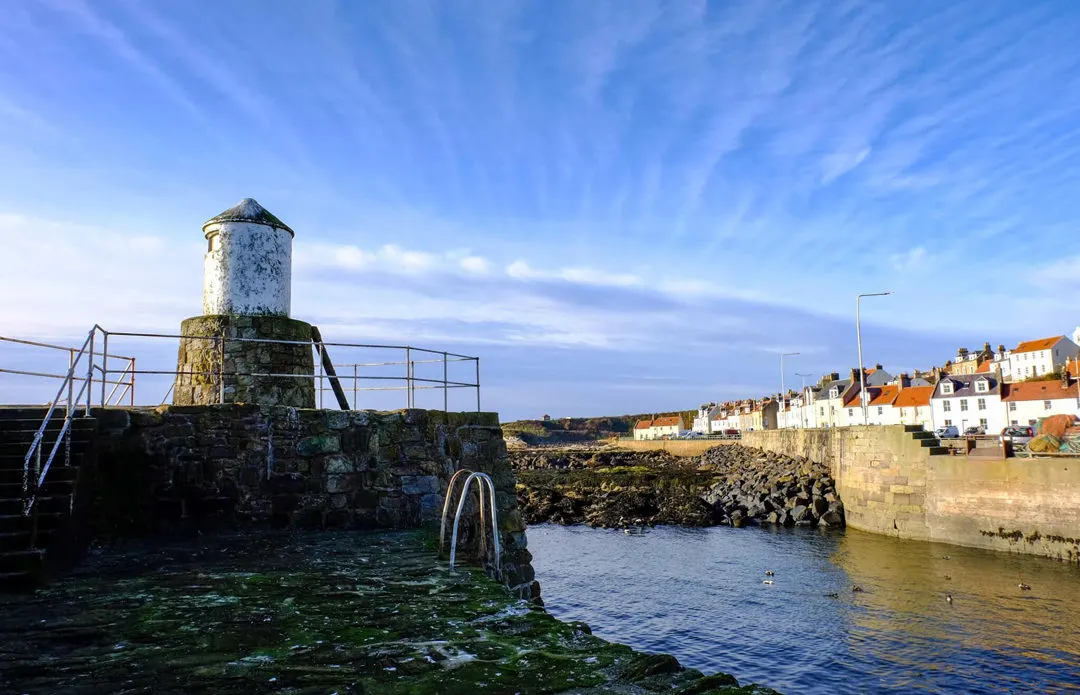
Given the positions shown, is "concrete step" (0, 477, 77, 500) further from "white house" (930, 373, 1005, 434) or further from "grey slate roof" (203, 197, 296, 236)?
"white house" (930, 373, 1005, 434)

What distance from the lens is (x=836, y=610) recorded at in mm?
17500

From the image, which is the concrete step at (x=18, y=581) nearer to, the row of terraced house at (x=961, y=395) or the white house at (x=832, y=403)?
the row of terraced house at (x=961, y=395)

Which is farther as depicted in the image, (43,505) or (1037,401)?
(1037,401)

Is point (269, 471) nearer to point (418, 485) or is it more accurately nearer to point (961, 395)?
point (418, 485)

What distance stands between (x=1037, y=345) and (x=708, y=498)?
69458 mm

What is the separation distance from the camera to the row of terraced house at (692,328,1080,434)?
62656 millimetres

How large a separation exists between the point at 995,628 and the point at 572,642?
610 inches

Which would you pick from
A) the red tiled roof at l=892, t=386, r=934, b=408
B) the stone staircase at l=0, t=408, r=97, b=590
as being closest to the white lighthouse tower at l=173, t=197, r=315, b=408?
the stone staircase at l=0, t=408, r=97, b=590

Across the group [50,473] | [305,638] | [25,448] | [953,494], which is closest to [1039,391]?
[953,494]

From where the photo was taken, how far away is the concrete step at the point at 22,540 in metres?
6.87

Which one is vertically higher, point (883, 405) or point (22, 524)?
point (883, 405)

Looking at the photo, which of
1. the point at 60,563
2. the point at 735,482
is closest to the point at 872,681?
the point at 60,563

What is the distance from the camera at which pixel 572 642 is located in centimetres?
464

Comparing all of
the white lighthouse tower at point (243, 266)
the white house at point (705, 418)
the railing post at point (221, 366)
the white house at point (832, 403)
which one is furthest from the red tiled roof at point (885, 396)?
the railing post at point (221, 366)
